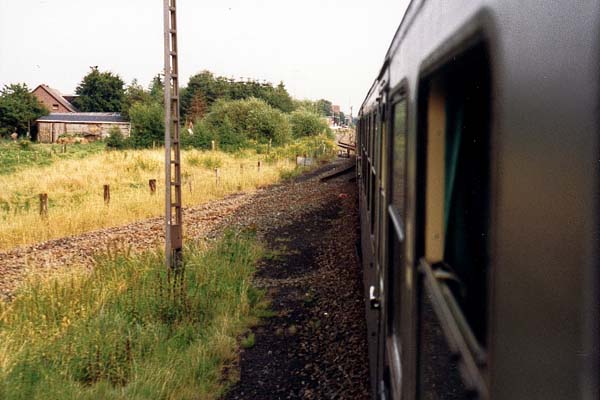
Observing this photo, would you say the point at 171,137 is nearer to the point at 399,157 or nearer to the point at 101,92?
the point at 399,157

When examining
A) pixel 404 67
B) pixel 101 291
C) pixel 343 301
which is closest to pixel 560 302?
pixel 404 67

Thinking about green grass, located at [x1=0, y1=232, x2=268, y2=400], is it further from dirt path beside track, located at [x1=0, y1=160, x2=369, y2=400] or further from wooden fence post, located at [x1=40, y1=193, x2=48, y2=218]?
wooden fence post, located at [x1=40, y1=193, x2=48, y2=218]

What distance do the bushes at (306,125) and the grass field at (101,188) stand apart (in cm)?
1965

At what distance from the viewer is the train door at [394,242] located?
2363 mm

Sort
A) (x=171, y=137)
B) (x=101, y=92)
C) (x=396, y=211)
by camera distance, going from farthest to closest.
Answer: (x=101, y=92) → (x=171, y=137) → (x=396, y=211)

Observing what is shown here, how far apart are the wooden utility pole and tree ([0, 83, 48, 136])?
5712 centimetres

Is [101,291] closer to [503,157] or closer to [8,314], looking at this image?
[8,314]

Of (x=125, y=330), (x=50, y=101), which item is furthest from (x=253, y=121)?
(x=50, y=101)

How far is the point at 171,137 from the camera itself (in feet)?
24.4

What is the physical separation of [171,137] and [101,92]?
74.8m

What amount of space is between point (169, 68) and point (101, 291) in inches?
104

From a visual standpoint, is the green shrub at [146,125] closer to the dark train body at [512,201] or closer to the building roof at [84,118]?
the building roof at [84,118]

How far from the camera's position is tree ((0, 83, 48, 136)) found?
193 ft

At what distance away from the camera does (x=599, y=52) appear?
62 cm
